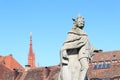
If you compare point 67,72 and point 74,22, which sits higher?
point 74,22

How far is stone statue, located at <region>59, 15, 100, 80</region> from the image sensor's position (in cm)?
1533

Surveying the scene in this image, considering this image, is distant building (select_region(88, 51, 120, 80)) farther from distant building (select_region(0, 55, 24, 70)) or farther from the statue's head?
the statue's head

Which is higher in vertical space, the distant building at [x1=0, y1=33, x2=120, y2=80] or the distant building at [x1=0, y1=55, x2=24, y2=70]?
the distant building at [x1=0, y1=55, x2=24, y2=70]

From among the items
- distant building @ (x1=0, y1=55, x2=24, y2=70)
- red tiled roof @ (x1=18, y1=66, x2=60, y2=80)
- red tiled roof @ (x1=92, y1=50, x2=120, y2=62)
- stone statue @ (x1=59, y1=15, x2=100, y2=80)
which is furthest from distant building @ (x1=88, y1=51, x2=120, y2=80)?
stone statue @ (x1=59, y1=15, x2=100, y2=80)

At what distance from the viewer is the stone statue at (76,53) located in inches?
603

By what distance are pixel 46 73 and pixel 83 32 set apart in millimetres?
71756

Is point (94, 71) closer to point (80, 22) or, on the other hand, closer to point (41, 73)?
point (41, 73)

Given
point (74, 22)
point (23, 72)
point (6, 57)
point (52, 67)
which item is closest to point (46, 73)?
point (52, 67)

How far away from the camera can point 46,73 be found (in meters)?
87.2

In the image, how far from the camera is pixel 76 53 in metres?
15.8

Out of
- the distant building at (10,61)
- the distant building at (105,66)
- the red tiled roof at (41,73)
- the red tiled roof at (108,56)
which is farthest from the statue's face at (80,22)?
the distant building at (10,61)

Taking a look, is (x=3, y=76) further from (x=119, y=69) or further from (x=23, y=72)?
(x=119, y=69)

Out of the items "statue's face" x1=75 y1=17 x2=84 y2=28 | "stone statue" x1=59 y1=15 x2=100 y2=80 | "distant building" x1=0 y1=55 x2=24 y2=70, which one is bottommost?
"stone statue" x1=59 y1=15 x2=100 y2=80

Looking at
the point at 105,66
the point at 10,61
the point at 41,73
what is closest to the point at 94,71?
the point at 105,66
